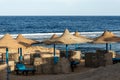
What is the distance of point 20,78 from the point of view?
14812 mm

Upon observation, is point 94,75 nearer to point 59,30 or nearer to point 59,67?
point 59,67

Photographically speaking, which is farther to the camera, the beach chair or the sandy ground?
the beach chair

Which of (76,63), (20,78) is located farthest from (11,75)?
(76,63)

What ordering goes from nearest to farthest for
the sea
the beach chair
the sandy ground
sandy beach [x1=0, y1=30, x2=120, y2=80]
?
the sandy ground
sandy beach [x1=0, y1=30, x2=120, y2=80]
the beach chair
the sea

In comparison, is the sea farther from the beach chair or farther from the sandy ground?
the sandy ground

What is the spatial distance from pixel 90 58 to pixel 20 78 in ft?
13.7

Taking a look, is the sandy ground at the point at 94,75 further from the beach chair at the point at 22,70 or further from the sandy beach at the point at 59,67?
the beach chair at the point at 22,70

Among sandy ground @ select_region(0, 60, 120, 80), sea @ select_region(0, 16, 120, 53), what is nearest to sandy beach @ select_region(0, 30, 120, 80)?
sandy ground @ select_region(0, 60, 120, 80)

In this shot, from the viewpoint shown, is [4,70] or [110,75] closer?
[110,75]

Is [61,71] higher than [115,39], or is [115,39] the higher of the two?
[115,39]

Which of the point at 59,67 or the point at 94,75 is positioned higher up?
the point at 94,75

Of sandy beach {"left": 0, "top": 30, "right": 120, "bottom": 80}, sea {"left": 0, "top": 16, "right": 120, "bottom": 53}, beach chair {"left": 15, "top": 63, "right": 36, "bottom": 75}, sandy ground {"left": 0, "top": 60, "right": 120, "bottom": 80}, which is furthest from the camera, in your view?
sea {"left": 0, "top": 16, "right": 120, "bottom": 53}

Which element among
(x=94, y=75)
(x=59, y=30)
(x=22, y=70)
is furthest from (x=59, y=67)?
(x=59, y=30)

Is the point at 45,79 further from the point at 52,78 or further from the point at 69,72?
the point at 69,72
